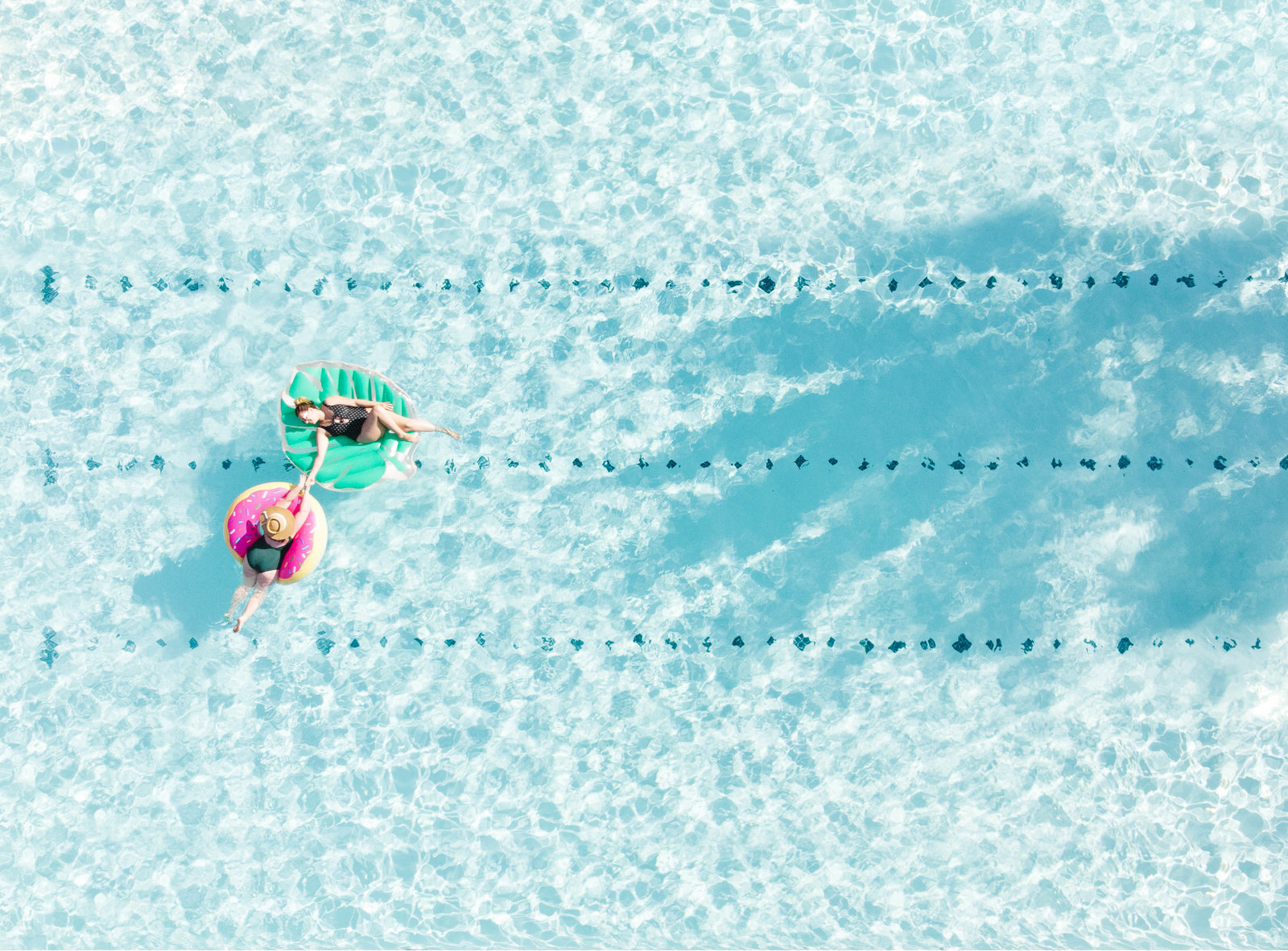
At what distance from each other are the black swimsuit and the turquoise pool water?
3.21 ft

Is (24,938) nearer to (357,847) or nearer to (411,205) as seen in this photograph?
(357,847)

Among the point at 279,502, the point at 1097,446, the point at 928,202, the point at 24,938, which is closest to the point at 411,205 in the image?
the point at 279,502

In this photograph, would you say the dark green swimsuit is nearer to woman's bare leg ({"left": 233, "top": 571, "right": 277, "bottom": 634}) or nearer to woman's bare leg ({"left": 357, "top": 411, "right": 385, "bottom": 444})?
woman's bare leg ({"left": 233, "top": 571, "right": 277, "bottom": 634})

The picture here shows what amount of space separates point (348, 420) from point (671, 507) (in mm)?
2890

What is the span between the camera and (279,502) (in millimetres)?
6789

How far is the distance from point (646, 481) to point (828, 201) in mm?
3085

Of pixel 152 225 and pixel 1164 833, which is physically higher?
pixel 152 225

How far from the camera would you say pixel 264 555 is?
266 inches

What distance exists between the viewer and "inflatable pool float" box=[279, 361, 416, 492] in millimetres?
6812

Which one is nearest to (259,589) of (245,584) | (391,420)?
(245,584)

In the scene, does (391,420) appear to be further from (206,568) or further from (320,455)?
(206,568)

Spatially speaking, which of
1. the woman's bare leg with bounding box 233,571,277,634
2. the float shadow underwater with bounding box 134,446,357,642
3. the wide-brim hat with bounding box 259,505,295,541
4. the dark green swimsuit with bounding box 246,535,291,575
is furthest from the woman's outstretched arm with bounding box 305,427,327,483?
the float shadow underwater with bounding box 134,446,357,642

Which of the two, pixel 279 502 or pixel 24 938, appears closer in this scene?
pixel 279 502

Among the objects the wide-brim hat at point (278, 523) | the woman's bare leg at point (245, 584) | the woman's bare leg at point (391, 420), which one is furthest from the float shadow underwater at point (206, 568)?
the woman's bare leg at point (391, 420)
